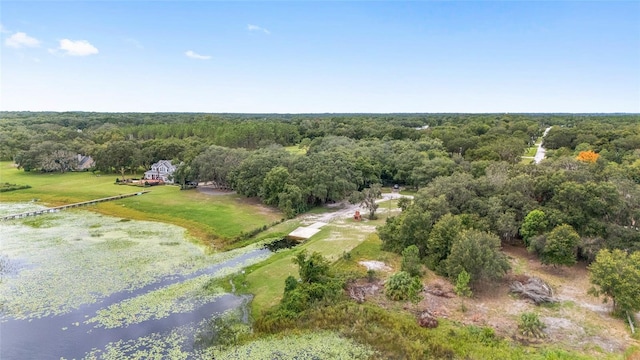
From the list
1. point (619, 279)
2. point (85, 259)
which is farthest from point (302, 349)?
point (85, 259)

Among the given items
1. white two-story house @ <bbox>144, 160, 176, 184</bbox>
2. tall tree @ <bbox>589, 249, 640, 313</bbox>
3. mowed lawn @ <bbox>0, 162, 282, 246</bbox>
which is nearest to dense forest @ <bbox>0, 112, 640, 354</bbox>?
tall tree @ <bbox>589, 249, 640, 313</bbox>

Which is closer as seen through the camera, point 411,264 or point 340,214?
point 411,264

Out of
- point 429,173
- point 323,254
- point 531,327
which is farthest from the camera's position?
point 429,173

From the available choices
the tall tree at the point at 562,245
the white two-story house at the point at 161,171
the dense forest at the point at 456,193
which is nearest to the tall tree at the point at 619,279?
the dense forest at the point at 456,193

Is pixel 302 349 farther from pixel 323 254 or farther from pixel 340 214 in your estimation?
pixel 340 214

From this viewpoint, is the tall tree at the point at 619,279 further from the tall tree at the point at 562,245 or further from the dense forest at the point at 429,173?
the dense forest at the point at 429,173

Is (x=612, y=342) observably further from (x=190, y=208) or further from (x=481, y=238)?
(x=190, y=208)
